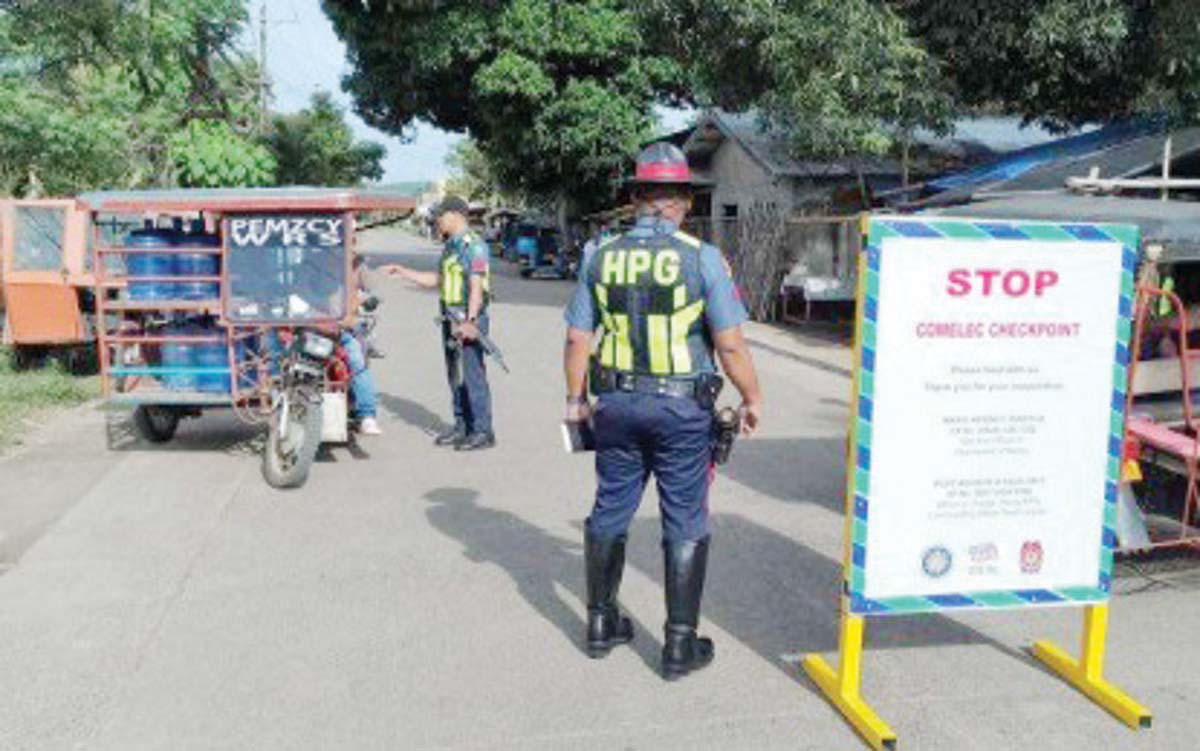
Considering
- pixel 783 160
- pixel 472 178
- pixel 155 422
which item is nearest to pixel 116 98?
pixel 155 422

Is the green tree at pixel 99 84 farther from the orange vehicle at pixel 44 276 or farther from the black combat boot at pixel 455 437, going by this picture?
the black combat boot at pixel 455 437

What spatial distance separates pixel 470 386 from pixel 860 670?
4.76 metres

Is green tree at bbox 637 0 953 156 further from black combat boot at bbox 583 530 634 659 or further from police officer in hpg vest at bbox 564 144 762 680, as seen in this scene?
black combat boot at bbox 583 530 634 659

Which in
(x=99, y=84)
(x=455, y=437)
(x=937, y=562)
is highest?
(x=99, y=84)

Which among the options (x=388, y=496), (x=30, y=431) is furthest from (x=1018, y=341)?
(x=30, y=431)

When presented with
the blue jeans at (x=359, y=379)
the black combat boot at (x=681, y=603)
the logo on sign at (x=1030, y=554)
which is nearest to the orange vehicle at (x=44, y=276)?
the blue jeans at (x=359, y=379)

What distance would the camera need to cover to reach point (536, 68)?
1057 inches

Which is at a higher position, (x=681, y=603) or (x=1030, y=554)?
(x=1030, y=554)

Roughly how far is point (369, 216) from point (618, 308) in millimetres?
5377

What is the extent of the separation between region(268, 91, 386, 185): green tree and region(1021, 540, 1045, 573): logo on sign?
1383 inches

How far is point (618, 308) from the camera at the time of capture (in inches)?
171

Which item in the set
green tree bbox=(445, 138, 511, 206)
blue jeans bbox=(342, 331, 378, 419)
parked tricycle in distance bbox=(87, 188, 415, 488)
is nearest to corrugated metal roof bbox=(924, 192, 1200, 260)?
parked tricycle in distance bbox=(87, 188, 415, 488)

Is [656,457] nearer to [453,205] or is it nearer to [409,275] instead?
[409,275]

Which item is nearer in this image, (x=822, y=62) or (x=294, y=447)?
(x=294, y=447)
